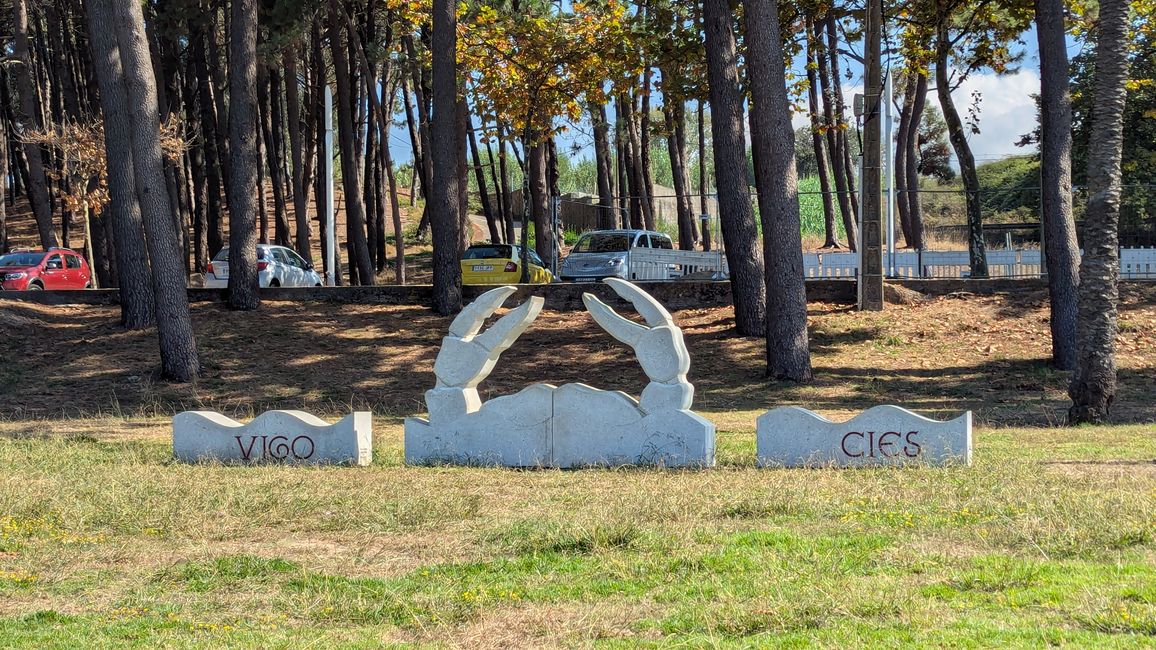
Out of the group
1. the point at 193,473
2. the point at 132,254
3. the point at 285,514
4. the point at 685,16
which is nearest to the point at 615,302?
the point at 685,16

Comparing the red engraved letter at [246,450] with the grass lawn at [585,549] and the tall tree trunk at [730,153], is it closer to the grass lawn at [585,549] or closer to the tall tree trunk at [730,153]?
the grass lawn at [585,549]

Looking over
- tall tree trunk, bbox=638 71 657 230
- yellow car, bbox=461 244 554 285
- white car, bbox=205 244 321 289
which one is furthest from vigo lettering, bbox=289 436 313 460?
tall tree trunk, bbox=638 71 657 230

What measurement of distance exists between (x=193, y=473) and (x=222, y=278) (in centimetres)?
1921

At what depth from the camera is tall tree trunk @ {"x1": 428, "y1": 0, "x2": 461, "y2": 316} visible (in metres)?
23.2

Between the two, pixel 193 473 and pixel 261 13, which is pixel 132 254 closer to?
pixel 261 13

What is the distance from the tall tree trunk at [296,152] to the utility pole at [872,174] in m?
16.5

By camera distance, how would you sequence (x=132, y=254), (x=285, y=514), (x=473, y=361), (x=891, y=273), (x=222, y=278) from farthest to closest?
(x=222, y=278) < (x=891, y=273) < (x=132, y=254) < (x=473, y=361) < (x=285, y=514)

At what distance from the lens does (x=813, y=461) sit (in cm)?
1117

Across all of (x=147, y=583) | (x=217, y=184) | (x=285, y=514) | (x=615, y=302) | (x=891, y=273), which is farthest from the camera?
(x=217, y=184)

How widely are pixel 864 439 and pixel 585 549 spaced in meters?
4.50

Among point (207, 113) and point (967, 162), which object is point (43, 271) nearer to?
point (207, 113)

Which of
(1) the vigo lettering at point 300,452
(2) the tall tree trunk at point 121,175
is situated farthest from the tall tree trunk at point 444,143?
(1) the vigo lettering at point 300,452

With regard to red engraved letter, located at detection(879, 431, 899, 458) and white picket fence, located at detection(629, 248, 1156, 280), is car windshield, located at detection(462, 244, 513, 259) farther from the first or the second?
red engraved letter, located at detection(879, 431, 899, 458)

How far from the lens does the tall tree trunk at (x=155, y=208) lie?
64.2ft
